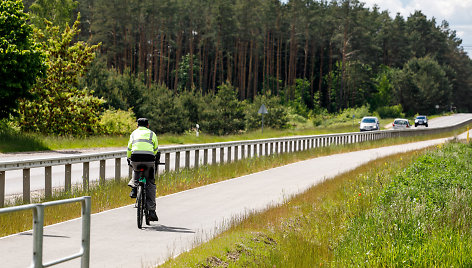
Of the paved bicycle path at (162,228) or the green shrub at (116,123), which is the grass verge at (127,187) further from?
the green shrub at (116,123)

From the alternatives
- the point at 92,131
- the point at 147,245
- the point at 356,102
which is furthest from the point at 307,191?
the point at 356,102

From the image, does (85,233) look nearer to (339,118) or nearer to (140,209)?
(140,209)

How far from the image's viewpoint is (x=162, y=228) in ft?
36.2

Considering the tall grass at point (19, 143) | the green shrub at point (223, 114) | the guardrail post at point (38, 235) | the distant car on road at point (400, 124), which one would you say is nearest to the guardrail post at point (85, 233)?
the guardrail post at point (38, 235)

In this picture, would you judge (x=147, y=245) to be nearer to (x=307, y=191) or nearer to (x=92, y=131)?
(x=307, y=191)

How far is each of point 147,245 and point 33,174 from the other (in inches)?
448

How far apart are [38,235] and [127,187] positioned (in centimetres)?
1083

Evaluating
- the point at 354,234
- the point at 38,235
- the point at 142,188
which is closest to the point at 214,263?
the point at 354,234

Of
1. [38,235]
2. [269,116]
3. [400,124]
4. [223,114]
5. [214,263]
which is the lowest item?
[214,263]

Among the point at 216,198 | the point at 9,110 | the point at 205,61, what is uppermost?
the point at 205,61

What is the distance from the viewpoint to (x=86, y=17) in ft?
321

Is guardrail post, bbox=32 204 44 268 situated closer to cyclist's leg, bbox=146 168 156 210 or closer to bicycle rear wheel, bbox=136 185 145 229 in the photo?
bicycle rear wheel, bbox=136 185 145 229

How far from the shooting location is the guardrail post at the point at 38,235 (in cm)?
461

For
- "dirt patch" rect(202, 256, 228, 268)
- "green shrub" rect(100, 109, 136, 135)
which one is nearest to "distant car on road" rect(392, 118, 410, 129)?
"green shrub" rect(100, 109, 136, 135)
